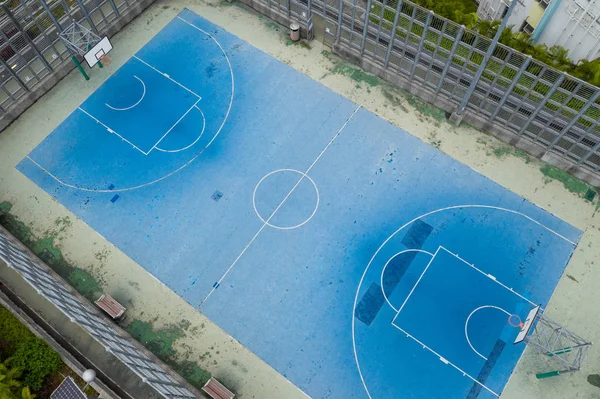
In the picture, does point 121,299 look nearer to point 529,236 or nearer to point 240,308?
point 240,308

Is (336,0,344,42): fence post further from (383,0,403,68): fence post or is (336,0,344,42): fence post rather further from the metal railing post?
(383,0,403,68): fence post

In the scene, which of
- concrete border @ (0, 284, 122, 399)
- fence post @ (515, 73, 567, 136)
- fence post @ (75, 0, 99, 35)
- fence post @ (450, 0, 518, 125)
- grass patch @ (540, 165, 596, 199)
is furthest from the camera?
fence post @ (75, 0, 99, 35)

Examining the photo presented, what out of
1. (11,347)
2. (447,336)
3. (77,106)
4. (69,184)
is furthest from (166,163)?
(447,336)

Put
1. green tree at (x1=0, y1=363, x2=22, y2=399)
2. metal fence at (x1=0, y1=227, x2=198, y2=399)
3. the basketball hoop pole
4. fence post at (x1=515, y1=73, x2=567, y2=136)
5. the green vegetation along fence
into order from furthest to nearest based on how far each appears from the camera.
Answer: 1. the basketball hoop pole
2. the green vegetation along fence
3. fence post at (x1=515, y1=73, x2=567, y2=136)
4. green tree at (x1=0, y1=363, x2=22, y2=399)
5. metal fence at (x1=0, y1=227, x2=198, y2=399)

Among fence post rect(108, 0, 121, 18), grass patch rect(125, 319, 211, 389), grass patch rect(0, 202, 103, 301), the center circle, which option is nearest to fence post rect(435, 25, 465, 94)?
the center circle

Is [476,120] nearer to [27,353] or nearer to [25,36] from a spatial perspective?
[27,353]

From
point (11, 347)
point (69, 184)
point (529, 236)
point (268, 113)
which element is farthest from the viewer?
point (268, 113)

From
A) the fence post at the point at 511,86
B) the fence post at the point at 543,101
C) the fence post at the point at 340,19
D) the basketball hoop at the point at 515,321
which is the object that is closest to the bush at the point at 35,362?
the basketball hoop at the point at 515,321
